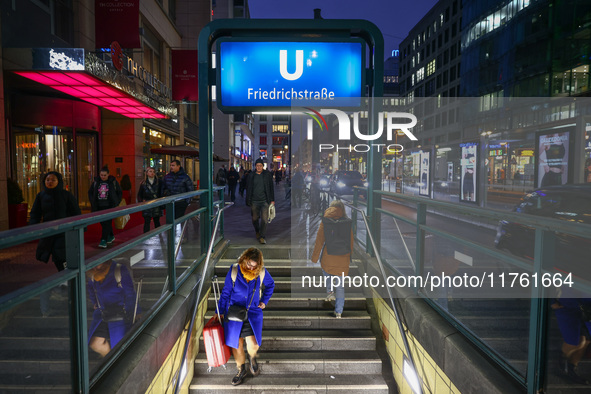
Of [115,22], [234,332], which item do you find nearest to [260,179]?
[234,332]

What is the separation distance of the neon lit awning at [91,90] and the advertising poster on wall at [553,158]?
13510 millimetres

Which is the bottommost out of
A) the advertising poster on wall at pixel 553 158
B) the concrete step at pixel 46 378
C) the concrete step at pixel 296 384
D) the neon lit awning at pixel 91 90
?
the concrete step at pixel 296 384

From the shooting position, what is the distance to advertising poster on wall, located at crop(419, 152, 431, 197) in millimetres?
17698

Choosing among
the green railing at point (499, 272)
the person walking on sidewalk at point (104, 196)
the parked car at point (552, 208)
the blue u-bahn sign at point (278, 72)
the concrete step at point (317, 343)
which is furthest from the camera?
the person walking on sidewalk at point (104, 196)

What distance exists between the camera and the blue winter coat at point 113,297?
329 cm

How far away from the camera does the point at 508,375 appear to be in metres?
2.83

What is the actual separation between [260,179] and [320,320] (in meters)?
3.65

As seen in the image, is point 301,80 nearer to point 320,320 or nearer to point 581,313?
point 320,320

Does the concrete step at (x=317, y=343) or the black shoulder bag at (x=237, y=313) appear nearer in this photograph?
the black shoulder bag at (x=237, y=313)


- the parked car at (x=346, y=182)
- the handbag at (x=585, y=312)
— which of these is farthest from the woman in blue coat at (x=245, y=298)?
the parked car at (x=346, y=182)

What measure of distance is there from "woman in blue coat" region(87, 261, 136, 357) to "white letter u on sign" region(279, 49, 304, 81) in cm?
408

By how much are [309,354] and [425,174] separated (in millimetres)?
14425

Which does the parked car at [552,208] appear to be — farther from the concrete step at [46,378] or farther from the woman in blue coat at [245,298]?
the concrete step at [46,378]

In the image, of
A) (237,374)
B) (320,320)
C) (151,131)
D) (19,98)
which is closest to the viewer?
(237,374)
